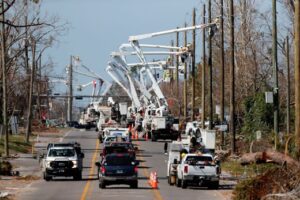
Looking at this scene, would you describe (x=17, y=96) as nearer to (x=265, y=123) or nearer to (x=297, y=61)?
(x=265, y=123)

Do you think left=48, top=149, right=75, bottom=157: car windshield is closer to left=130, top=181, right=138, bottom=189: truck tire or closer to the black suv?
the black suv

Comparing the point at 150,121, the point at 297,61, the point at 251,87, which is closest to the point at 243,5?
the point at 251,87

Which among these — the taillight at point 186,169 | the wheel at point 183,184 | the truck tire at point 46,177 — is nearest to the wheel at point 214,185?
the wheel at point 183,184

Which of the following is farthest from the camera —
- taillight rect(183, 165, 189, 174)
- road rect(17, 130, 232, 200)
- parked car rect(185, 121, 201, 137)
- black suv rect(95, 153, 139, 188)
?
parked car rect(185, 121, 201, 137)

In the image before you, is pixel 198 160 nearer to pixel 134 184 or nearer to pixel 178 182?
pixel 178 182

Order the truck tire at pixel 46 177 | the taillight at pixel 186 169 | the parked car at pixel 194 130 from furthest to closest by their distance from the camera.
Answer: the parked car at pixel 194 130 → the truck tire at pixel 46 177 → the taillight at pixel 186 169

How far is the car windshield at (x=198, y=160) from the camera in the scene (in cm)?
4412

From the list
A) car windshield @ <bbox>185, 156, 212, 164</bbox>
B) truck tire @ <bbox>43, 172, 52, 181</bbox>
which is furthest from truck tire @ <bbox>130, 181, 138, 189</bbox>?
truck tire @ <bbox>43, 172, 52, 181</bbox>

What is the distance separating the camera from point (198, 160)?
146 feet

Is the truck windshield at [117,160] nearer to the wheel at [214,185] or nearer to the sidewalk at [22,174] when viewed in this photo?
the wheel at [214,185]

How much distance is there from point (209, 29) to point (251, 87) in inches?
530

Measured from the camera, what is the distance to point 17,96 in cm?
10356

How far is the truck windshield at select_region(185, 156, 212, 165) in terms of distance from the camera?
4409 centimetres

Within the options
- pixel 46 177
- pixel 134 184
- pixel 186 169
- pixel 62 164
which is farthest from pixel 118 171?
pixel 46 177
